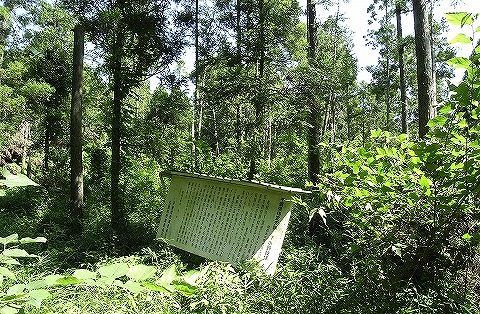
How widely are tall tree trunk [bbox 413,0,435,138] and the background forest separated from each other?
2 centimetres

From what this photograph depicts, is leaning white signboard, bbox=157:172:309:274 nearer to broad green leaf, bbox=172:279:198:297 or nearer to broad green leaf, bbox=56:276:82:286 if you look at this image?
broad green leaf, bbox=172:279:198:297

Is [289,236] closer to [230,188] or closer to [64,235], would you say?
[230,188]

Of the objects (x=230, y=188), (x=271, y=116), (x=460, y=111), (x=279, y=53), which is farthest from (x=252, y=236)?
(x=279, y=53)

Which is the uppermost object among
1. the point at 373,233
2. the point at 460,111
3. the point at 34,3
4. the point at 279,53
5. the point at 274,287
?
the point at 34,3

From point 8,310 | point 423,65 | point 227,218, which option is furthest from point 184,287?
point 423,65

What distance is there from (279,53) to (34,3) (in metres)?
12.5

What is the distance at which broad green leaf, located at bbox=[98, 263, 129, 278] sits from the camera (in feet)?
2.21

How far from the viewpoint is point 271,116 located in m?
7.96

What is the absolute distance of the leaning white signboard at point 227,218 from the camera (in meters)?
5.22

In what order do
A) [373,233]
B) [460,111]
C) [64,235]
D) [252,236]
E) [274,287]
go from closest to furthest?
1. [460,111]
2. [373,233]
3. [274,287]
4. [252,236]
5. [64,235]

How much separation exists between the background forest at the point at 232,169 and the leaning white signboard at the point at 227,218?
345 millimetres

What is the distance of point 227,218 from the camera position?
5.90m

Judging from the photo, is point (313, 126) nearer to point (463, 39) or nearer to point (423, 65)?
point (423, 65)

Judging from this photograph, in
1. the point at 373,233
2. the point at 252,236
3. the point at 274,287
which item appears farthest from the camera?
the point at 252,236
